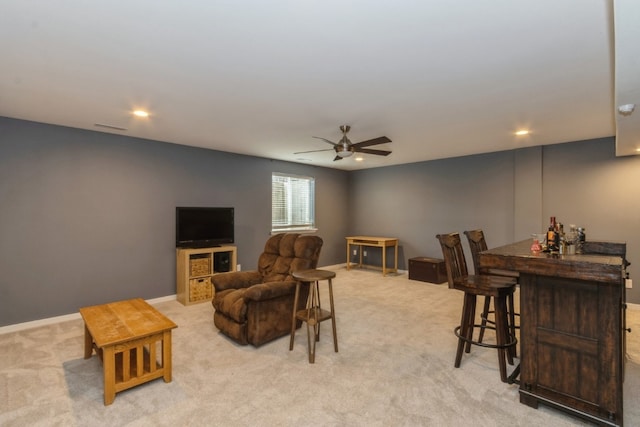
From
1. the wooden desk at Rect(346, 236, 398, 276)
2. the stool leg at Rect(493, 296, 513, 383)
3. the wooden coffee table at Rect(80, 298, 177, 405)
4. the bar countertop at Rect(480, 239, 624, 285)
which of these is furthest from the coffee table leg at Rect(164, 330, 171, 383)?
the wooden desk at Rect(346, 236, 398, 276)

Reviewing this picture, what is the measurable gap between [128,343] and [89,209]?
2.48m

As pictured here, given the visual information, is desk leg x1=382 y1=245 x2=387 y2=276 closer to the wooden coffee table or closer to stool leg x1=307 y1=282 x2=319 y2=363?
stool leg x1=307 y1=282 x2=319 y2=363

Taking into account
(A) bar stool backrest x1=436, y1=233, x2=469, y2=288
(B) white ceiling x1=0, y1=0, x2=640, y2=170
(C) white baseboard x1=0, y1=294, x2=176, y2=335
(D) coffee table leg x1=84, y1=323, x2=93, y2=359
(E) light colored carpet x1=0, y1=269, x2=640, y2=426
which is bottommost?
(E) light colored carpet x1=0, y1=269, x2=640, y2=426

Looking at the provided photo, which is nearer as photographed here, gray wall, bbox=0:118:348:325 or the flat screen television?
gray wall, bbox=0:118:348:325

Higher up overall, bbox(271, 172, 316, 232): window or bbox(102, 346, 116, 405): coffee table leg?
bbox(271, 172, 316, 232): window

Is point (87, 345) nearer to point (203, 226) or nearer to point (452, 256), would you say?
point (203, 226)

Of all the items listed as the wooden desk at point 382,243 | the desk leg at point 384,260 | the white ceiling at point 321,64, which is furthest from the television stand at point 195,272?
the desk leg at point 384,260

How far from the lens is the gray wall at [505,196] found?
4227 millimetres

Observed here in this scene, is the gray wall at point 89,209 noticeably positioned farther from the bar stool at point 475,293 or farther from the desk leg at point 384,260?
the bar stool at point 475,293

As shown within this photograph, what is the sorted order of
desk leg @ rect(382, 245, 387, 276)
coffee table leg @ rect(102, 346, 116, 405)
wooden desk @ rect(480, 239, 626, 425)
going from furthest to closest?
1. desk leg @ rect(382, 245, 387, 276)
2. coffee table leg @ rect(102, 346, 116, 405)
3. wooden desk @ rect(480, 239, 626, 425)

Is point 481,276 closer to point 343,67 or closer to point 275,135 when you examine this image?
point 343,67

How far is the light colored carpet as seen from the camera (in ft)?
Result: 6.40

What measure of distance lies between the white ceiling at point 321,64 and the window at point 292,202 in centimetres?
232

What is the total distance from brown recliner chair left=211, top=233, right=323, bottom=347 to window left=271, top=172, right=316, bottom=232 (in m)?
2.37
